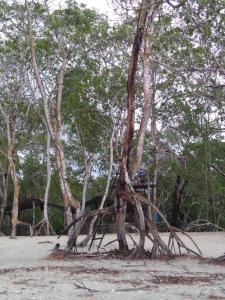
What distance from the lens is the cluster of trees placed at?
13.0 m

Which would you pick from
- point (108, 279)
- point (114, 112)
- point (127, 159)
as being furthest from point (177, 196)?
point (108, 279)

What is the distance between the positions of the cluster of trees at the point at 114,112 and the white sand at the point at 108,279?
1.30 meters

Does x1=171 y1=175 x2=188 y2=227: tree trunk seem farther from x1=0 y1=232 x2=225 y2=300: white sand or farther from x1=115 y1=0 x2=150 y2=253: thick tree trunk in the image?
x1=0 y1=232 x2=225 y2=300: white sand

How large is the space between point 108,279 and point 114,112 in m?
16.8

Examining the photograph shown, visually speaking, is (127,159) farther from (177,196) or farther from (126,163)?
(177,196)

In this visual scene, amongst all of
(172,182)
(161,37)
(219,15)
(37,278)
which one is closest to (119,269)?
(37,278)

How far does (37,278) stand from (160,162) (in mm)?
20790

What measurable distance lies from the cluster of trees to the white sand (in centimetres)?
130

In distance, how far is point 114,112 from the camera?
25141 mm

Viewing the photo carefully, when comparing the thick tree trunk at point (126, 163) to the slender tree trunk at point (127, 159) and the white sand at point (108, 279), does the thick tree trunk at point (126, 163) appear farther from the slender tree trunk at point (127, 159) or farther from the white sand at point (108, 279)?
the white sand at point (108, 279)

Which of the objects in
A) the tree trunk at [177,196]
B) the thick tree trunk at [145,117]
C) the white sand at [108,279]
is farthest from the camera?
the tree trunk at [177,196]

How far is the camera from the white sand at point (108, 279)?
24.4 feet

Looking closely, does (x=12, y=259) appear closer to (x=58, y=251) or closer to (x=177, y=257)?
(x=58, y=251)

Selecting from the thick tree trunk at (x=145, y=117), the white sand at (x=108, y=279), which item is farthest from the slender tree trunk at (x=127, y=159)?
the white sand at (x=108, y=279)
